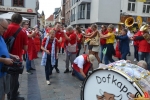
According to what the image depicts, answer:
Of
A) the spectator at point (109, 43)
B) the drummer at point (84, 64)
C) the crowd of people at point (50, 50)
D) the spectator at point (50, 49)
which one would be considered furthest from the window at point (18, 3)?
the drummer at point (84, 64)

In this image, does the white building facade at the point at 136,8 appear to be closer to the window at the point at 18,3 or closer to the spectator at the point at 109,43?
the window at the point at 18,3

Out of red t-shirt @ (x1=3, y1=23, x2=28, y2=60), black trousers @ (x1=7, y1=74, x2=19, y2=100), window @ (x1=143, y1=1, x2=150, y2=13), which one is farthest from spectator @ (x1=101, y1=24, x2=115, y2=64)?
window @ (x1=143, y1=1, x2=150, y2=13)

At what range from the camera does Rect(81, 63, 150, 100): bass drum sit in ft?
6.53

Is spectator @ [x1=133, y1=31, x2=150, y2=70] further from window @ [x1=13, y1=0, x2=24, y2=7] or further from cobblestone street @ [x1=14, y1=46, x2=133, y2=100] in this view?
window @ [x1=13, y1=0, x2=24, y2=7]

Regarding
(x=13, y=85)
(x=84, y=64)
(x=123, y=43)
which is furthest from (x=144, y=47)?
(x=13, y=85)

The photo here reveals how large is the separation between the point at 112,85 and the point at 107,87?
9 centimetres

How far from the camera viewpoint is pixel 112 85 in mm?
2205

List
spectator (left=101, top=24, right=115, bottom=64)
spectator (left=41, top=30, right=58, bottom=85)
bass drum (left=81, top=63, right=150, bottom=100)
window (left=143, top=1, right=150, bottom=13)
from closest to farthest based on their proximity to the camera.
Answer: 1. bass drum (left=81, top=63, right=150, bottom=100)
2. spectator (left=41, top=30, right=58, bottom=85)
3. spectator (left=101, top=24, right=115, bottom=64)
4. window (left=143, top=1, right=150, bottom=13)

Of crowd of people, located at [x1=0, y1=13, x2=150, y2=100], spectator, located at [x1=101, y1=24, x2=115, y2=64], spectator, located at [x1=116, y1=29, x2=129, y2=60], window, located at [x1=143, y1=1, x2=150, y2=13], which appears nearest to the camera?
crowd of people, located at [x1=0, y1=13, x2=150, y2=100]

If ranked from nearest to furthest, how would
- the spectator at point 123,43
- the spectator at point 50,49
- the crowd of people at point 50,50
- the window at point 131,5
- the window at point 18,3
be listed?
the crowd of people at point 50,50 < the spectator at point 50,49 < the spectator at point 123,43 < the window at point 18,3 < the window at point 131,5

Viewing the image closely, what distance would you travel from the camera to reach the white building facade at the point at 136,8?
27.1 metres

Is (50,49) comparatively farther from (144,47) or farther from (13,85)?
(144,47)

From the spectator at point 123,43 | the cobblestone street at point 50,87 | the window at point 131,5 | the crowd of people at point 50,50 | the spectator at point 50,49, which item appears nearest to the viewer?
the crowd of people at point 50,50

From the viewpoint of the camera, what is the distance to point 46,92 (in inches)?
178
